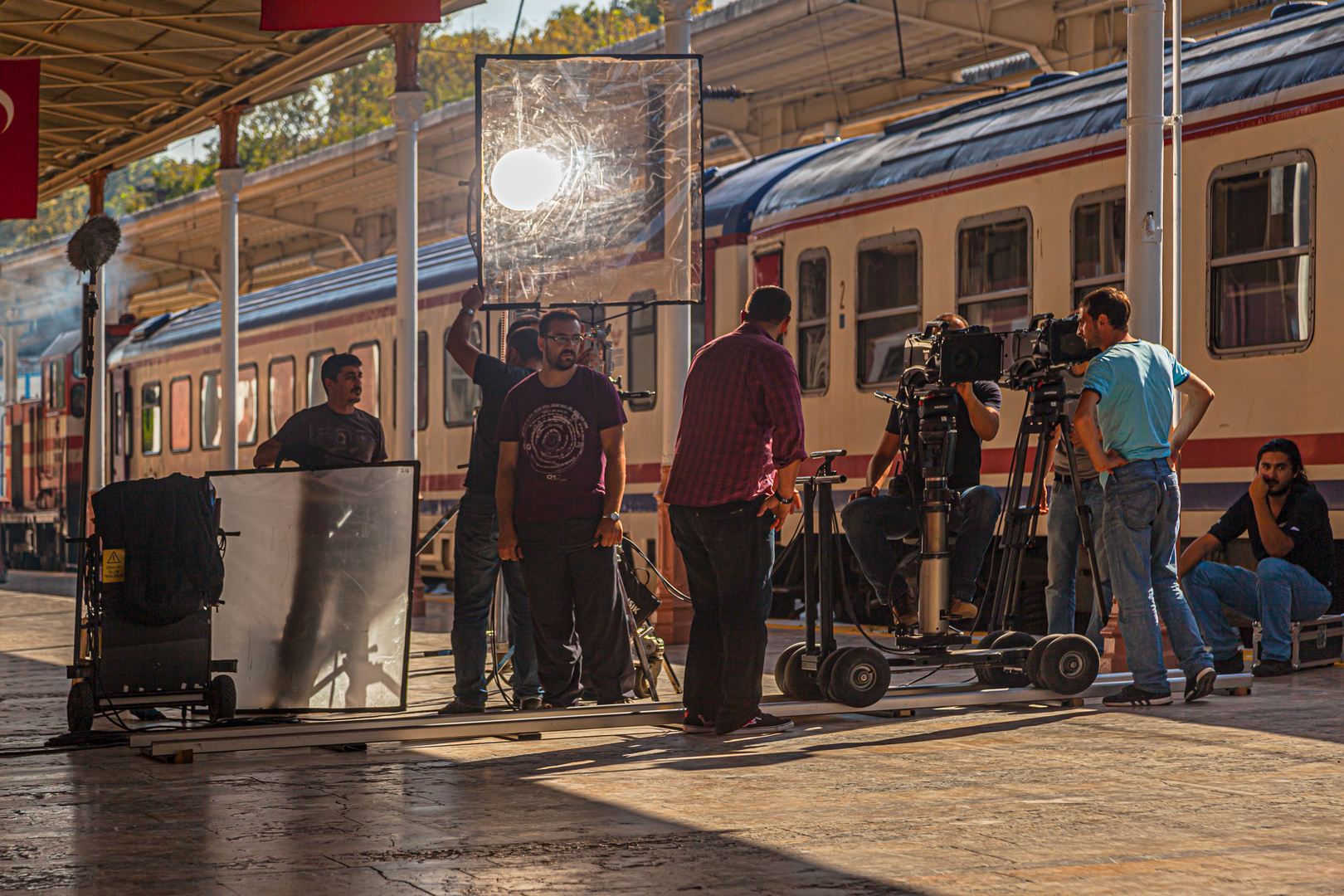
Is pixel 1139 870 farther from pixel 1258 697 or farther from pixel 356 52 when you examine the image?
pixel 356 52

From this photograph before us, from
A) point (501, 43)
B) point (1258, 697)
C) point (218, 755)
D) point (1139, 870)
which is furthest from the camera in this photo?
point (501, 43)

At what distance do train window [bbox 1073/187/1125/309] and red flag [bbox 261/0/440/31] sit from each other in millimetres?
4219

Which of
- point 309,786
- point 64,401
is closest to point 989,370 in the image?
point 309,786

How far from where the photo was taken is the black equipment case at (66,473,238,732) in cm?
732

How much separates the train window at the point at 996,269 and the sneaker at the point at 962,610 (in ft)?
12.7

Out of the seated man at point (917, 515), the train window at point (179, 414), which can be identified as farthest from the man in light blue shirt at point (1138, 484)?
the train window at point (179, 414)

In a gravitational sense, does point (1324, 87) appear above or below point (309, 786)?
above

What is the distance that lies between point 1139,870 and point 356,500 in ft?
13.3

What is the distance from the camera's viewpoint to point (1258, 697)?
26.9ft

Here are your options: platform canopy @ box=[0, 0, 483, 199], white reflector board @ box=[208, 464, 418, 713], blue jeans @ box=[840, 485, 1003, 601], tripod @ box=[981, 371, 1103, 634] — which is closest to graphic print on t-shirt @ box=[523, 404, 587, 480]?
white reflector board @ box=[208, 464, 418, 713]

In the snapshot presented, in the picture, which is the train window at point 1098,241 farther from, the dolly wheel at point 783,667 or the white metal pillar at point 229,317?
A: the white metal pillar at point 229,317

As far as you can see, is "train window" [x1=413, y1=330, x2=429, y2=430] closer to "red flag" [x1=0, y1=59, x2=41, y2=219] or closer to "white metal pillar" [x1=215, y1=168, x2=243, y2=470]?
"white metal pillar" [x1=215, y1=168, x2=243, y2=470]

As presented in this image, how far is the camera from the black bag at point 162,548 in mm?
7316

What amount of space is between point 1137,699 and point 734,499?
7.50ft
